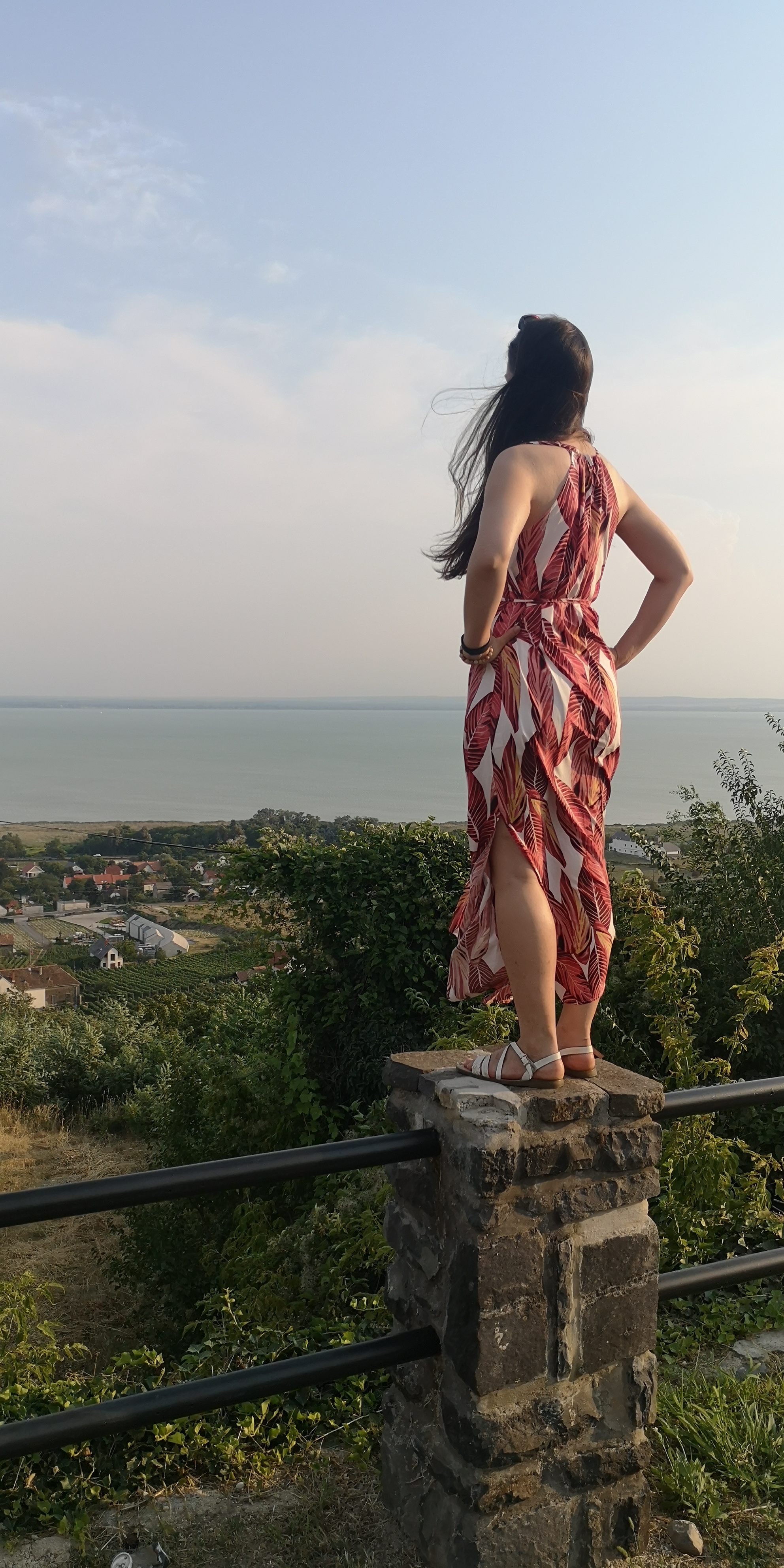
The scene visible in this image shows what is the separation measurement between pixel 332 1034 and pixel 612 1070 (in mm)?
4770

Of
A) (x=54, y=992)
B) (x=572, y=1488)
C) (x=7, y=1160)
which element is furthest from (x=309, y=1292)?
(x=54, y=992)

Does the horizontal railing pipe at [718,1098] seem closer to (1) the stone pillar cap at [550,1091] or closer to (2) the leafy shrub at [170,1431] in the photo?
(1) the stone pillar cap at [550,1091]

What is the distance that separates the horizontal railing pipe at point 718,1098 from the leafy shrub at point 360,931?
13.3 feet

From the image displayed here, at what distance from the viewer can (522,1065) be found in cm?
173

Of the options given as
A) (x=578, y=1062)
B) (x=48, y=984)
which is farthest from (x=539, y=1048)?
(x=48, y=984)

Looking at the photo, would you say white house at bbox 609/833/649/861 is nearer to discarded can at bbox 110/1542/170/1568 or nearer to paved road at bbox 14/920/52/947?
discarded can at bbox 110/1542/170/1568

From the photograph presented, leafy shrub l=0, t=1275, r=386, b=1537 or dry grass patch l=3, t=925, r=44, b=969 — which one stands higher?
leafy shrub l=0, t=1275, r=386, b=1537

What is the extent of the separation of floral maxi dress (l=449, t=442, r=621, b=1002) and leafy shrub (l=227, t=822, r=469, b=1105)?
410 centimetres

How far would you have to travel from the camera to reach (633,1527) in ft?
5.79

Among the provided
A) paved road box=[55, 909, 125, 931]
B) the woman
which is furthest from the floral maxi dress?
paved road box=[55, 909, 125, 931]

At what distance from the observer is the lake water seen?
6.60m

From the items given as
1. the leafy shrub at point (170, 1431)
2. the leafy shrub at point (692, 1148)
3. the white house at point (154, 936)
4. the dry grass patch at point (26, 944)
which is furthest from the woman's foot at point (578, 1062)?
the dry grass patch at point (26, 944)

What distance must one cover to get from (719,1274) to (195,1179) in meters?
1.07

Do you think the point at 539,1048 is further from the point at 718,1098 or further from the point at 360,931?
the point at 360,931
